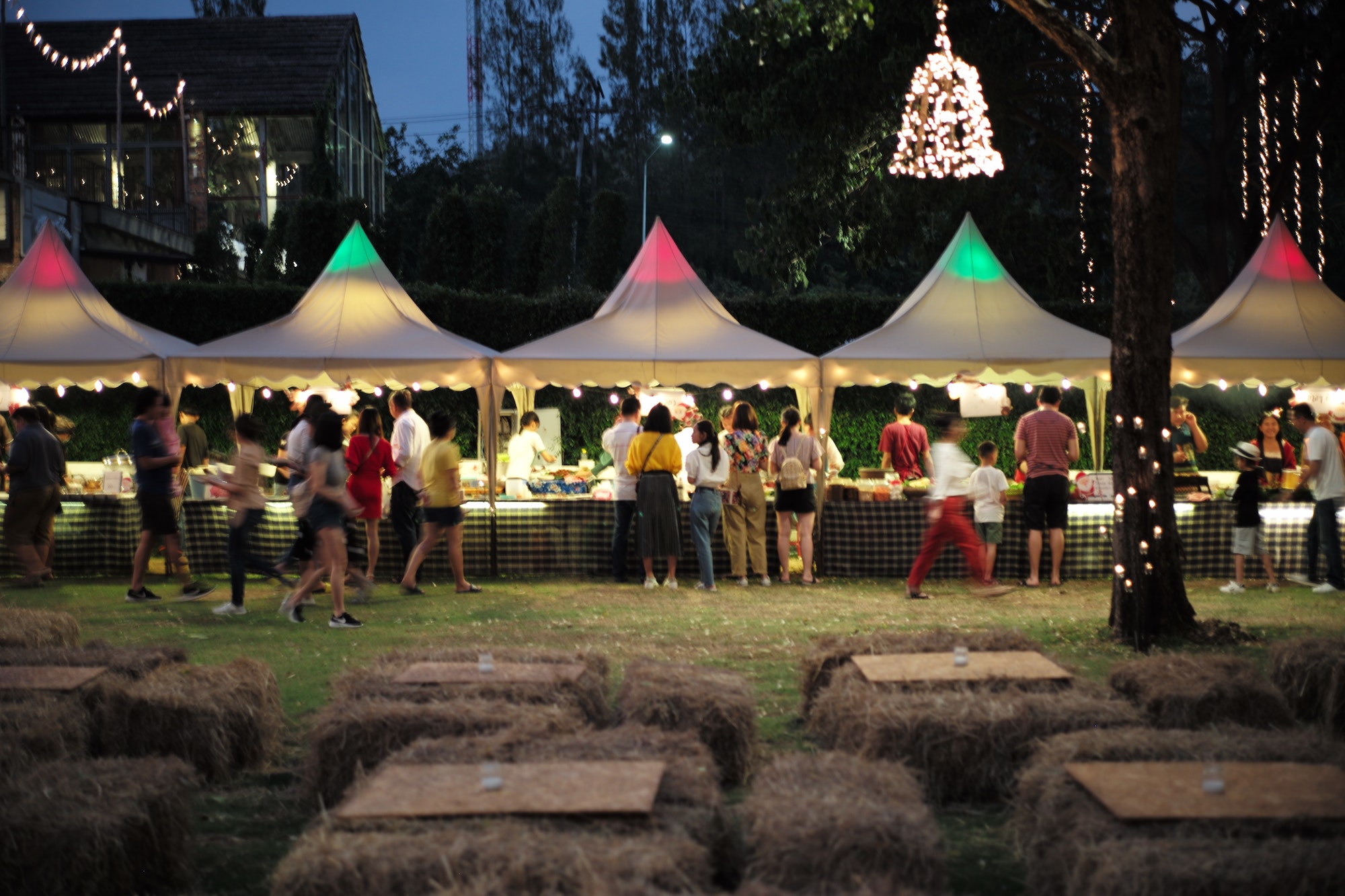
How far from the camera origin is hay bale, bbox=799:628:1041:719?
5367 mm

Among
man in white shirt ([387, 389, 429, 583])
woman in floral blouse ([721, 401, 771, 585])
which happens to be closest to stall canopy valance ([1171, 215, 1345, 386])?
woman in floral blouse ([721, 401, 771, 585])

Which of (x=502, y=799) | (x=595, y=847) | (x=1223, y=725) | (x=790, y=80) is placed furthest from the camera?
(x=790, y=80)

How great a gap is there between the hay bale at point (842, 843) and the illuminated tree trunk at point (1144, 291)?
16.1 feet

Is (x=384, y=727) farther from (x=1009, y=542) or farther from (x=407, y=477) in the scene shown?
(x=1009, y=542)

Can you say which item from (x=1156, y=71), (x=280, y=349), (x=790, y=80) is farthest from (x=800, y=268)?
(x=1156, y=71)

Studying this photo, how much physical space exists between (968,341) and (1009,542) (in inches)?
71.7

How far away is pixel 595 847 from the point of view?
2783 mm

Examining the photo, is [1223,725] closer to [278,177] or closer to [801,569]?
[801,569]

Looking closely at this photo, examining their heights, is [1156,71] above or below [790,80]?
below

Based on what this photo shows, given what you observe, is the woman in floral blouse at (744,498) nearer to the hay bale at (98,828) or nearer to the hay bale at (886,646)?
the hay bale at (886,646)

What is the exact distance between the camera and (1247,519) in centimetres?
1023

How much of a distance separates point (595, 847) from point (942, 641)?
2938 millimetres

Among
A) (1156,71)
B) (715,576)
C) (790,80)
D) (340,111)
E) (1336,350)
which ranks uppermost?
(340,111)

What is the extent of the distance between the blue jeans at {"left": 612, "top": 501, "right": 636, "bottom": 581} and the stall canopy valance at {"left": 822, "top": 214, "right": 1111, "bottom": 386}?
2.10 meters
